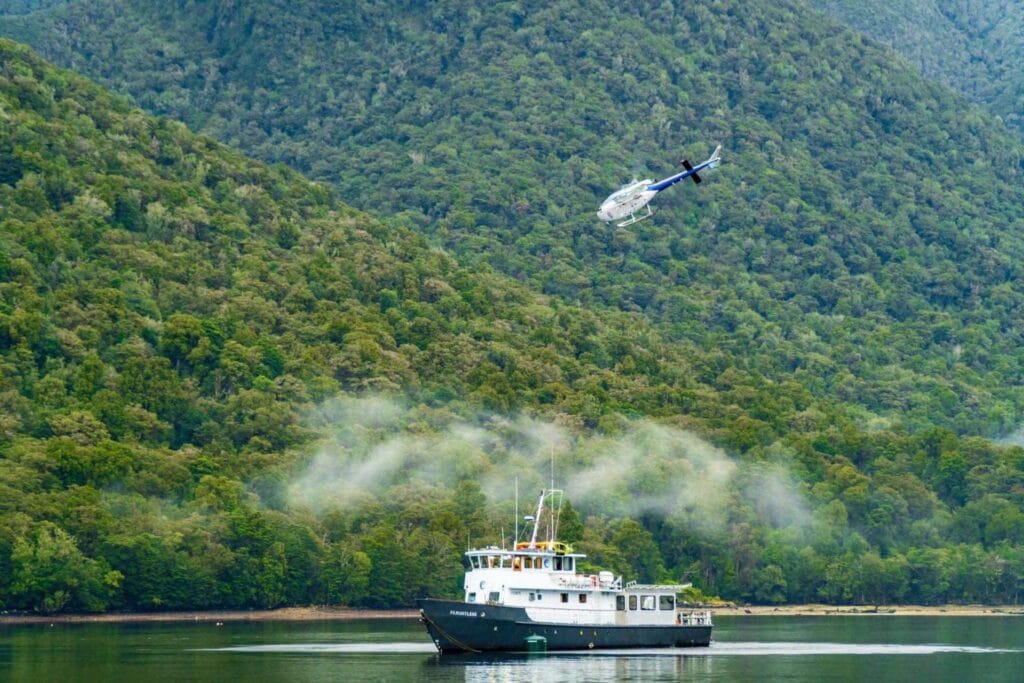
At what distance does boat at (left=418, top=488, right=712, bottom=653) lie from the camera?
139750 mm

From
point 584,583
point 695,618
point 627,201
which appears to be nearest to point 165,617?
point 627,201

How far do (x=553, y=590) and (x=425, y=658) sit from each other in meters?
10.2

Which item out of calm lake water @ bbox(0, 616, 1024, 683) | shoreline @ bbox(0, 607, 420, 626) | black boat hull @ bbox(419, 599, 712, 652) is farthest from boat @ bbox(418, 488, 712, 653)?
shoreline @ bbox(0, 607, 420, 626)

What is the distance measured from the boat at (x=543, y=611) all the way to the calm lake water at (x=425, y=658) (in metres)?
1.64

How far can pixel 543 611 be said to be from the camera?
142 m

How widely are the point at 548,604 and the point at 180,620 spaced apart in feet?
188

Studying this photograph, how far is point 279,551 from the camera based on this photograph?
196 m

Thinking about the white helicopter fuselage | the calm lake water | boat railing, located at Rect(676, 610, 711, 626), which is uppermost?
the white helicopter fuselage

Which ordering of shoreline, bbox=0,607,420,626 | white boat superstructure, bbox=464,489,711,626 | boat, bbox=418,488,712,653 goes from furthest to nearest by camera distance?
shoreline, bbox=0,607,420,626 < white boat superstructure, bbox=464,489,711,626 < boat, bbox=418,488,712,653

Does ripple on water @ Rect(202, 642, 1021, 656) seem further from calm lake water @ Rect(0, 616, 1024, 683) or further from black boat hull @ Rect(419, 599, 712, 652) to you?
black boat hull @ Rect(419, 599, 712, 652)

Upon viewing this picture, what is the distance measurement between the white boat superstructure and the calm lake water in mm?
3268

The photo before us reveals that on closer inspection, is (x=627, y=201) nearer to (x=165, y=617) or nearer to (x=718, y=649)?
(x=718, y=649)

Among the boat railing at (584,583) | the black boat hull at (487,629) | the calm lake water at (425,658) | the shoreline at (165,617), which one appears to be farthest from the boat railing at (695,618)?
the shoreline at (165,617)

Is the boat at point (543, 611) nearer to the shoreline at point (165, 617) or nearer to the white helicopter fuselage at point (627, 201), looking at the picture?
the white helicopter fuselage at point (627, 201)
